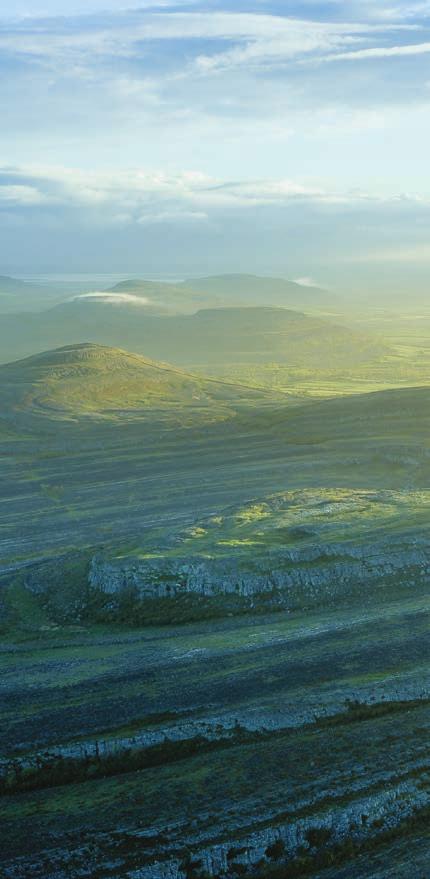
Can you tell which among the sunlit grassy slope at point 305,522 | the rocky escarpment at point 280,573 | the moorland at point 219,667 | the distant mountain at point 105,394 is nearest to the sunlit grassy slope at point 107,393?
the distant mountain at point 105,394

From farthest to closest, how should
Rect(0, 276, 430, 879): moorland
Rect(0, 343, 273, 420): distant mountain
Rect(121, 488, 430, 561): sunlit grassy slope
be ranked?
Rect(0, 343, 273, 420): distant mountain
Rect(121, 488, 430, 561): sunlit grassy slope
Rect(0, 276, 430, 879): moorland

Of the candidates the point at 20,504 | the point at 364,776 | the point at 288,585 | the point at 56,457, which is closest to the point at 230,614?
the point at 288,585

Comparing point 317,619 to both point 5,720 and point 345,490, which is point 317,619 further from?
point 345,490

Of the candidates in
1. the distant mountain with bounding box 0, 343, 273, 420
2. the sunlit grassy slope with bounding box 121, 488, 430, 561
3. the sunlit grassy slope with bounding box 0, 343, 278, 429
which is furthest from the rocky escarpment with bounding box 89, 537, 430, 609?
the distant mountain with bounding box 0, 343, 273, 420

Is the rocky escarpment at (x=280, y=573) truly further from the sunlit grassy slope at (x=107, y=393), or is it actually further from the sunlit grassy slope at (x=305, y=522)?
the sunlit grassy slope at (x=107, y=393)

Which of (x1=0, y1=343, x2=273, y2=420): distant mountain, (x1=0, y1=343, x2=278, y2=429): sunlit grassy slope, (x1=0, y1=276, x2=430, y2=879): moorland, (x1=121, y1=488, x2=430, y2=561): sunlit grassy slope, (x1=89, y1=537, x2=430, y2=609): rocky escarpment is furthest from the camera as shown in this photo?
(x1=0, y1=343, x2=278, y2=429): sunlit grassy slope

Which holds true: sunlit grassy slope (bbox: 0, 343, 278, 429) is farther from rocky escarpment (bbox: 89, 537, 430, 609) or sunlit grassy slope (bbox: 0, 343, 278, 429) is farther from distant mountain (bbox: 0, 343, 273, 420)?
rocky escarpment (bbox: 89, 537, 430, 609)
